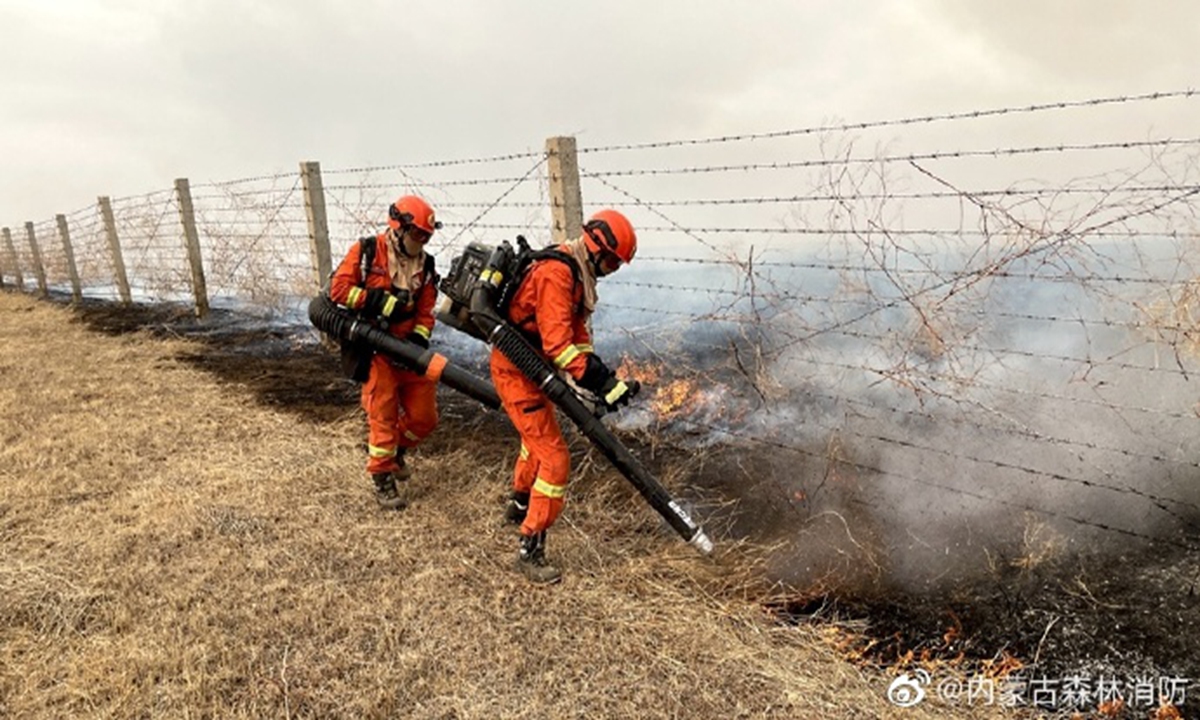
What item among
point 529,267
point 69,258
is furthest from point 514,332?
point 69,258

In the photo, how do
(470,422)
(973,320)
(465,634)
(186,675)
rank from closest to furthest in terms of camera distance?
(186,675) → (465,634) → (973,320) → (470,422)

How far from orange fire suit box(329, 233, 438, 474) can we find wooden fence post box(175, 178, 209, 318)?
8591 millimetres

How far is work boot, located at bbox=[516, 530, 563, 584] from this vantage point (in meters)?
3.40

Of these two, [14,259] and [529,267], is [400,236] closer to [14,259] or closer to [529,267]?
[529,267]

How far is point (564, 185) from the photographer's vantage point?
5.02 meters

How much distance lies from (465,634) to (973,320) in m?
2.95

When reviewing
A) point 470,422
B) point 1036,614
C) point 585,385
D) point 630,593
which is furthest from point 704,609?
point 470,422

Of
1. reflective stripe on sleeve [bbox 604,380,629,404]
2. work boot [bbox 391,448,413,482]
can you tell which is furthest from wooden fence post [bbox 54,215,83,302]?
reflective stripe on sleeve [bbox 604,380,629,404]

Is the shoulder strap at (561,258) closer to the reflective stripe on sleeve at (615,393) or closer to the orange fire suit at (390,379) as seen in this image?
the reflective stripe on sleeve at (615,393)

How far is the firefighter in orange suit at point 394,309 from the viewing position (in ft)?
13.2

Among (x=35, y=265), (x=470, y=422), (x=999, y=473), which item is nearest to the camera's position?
(x=999, y=473)

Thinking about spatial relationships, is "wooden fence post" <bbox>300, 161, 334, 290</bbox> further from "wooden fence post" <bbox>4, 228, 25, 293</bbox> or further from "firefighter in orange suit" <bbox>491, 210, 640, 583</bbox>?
"wooden fence post" <bbox>4, 228, 25, 293</bbox>

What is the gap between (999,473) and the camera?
435 cm

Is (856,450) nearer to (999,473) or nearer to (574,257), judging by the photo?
(999,473)
